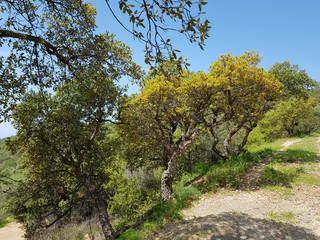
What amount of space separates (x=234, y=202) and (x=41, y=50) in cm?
784

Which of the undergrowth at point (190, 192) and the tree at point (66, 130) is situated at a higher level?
the tree at point (66, 130)

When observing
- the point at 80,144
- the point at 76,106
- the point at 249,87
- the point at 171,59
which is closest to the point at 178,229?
the point at 171,59

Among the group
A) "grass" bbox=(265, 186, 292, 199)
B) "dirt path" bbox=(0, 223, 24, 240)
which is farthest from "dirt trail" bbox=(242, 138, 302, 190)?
"dirt path" bbox=(0, 223, 24, 240)

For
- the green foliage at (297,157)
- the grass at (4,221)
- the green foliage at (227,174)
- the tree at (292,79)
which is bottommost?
the green foliage at (297,157)

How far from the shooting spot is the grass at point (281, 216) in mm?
5517

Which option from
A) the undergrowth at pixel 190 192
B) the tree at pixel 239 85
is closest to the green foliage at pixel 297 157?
the undergrowth at pixel 190 192

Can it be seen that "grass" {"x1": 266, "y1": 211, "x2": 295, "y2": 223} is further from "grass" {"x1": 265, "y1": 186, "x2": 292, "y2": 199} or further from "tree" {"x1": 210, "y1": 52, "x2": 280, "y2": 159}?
"tree" {"x1": 210, "y1": 52, "x2": 280, "y2": 159}

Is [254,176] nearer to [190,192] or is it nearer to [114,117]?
[190,192]

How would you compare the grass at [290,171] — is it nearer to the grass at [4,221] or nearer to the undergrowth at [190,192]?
the undergrowth at [190,192]

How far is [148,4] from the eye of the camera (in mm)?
2184

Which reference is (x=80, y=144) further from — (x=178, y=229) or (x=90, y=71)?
(x=178, y=229)

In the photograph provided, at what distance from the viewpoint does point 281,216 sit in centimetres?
574

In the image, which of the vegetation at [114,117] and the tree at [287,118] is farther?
the tree at [287,118]

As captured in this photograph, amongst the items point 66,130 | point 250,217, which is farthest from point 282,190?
point 66,130
